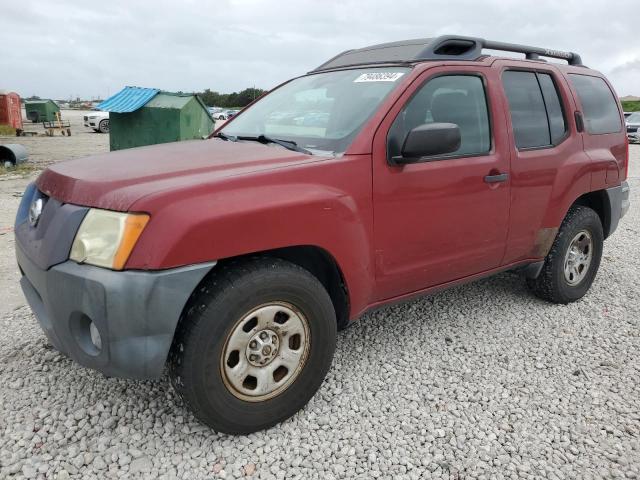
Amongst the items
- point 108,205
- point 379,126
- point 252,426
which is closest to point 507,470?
point 252,426

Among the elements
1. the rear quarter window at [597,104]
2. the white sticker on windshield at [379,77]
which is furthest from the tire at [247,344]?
the rear quarter window at [597,104]

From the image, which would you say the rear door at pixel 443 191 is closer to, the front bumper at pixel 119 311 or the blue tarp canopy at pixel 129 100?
the front bumper at pixel 119 311

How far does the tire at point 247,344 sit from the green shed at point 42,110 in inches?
1138

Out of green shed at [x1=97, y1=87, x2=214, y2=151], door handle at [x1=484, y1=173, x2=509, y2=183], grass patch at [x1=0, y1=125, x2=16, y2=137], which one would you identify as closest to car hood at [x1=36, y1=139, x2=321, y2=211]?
door handle at [x1=484, y1=173, x2=509, y2=183]

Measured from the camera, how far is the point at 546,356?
10.6ft

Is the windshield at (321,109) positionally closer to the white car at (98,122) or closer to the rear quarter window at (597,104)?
the rear quarter window at (597,104)

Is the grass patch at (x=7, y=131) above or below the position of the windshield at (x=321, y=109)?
below

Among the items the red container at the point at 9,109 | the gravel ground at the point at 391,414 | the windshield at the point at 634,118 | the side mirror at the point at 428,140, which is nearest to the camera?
the gravel ground at the point at 391,414

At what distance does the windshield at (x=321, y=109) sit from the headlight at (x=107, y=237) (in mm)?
1048

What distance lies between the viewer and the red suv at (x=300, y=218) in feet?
6.57

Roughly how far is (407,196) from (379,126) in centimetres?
40

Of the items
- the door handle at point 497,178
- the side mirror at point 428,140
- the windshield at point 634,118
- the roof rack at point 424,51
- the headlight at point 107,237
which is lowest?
the headlight at point 107,237

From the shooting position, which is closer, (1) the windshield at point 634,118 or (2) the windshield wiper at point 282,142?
(2) the windshield wiper at point 282,142

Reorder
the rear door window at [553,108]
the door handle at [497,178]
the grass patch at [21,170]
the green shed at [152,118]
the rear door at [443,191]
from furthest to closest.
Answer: the green shed at [152,118] → the grass patch at [21,170] → the rear door window at [553,108] → the door handle at [497,178] → the rear door at [443,191]
